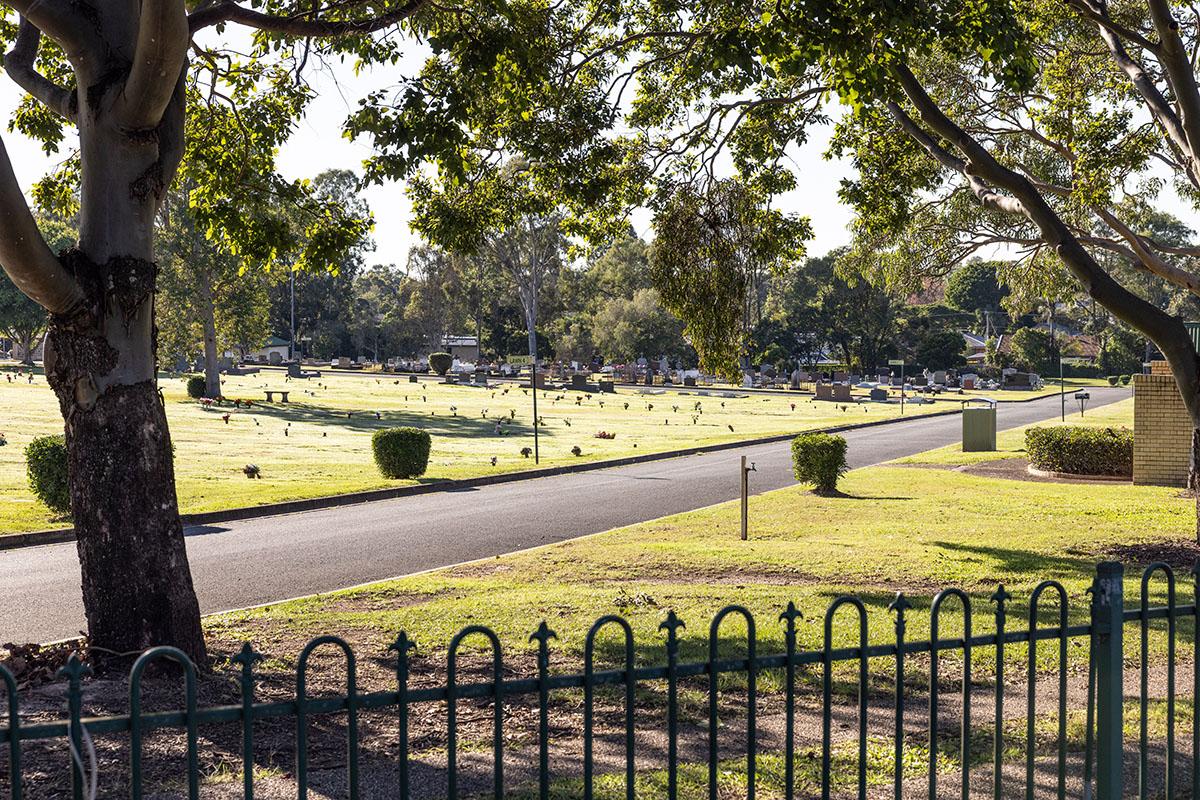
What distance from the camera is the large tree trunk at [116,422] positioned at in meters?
7.41

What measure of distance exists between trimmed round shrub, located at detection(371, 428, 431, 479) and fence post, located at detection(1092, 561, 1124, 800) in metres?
17.9

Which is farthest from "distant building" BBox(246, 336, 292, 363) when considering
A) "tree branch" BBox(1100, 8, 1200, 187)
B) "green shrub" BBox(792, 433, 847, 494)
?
"tree branch" BBox(1100, 8, 1200, 187)

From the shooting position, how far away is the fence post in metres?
4.39

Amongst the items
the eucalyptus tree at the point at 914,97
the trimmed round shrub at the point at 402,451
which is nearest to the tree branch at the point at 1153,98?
the eucalyptus tree at the point at 914,97

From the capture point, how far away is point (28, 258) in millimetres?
6777

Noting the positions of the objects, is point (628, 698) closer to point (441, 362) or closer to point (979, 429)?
point (979, 429)

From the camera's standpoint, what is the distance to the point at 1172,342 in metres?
12.5

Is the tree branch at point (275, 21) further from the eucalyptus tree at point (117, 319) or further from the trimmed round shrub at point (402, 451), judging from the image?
the trimmed round shrub at point (402, 451)

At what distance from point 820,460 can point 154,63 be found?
14574 mm

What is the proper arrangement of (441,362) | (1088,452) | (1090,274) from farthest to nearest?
(441,362) < (1088,452) < (1090,274)

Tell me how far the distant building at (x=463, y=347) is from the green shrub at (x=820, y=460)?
97.9 meters

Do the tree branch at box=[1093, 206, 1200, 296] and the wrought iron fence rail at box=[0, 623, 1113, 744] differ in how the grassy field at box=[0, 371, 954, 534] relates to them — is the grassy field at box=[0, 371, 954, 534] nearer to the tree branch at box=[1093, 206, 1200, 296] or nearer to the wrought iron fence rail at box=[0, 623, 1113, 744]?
the tree branch at box=[1093, 206, 1200, 296]

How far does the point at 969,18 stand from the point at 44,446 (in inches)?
524

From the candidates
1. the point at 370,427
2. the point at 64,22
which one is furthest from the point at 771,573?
the point at 370,427
